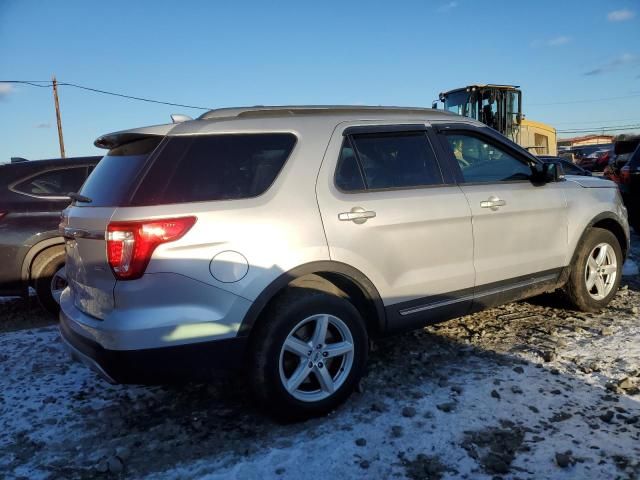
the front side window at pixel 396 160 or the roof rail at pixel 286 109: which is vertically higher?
the roof rail at pixel 286 109

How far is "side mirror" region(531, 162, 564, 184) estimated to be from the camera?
4.41m

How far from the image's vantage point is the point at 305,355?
3.09 meters

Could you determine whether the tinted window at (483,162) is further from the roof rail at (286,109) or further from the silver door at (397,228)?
the roof rail at (286,109)

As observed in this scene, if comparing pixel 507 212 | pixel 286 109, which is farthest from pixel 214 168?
pixel 507 212

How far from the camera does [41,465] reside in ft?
9.23

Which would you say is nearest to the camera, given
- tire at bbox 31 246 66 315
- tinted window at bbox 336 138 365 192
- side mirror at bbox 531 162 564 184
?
tinted window at bbox 336 138 365 192

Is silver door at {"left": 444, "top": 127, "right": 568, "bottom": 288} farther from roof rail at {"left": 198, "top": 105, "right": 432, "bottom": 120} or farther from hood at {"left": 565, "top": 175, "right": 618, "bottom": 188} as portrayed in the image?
roof rail at {"left": 198, "top": 105, "right": 432, "bottom": 120}

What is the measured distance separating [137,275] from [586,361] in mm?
3138

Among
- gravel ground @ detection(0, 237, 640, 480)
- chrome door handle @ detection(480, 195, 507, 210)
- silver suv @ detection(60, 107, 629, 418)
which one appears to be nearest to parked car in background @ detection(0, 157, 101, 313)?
gravel ground @ detection(0, 237, 640, 480)

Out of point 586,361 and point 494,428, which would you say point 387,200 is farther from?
point 586,361

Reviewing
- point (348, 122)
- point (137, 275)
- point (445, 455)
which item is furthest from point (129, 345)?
point (348, 122)

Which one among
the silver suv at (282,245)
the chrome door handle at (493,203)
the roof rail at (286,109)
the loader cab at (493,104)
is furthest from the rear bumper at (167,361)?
the loader cab at (493,104)

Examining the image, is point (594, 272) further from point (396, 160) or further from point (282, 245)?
point (282, 245)

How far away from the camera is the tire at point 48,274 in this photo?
217 inches
